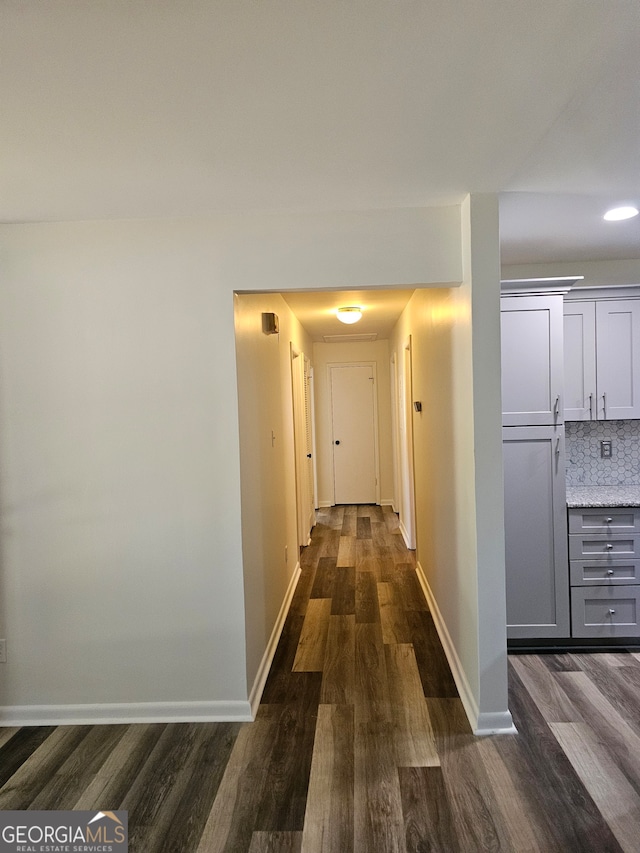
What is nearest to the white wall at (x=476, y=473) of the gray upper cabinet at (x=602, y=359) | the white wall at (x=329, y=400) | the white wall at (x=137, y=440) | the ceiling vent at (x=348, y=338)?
the white wall at (x=137, y=440)

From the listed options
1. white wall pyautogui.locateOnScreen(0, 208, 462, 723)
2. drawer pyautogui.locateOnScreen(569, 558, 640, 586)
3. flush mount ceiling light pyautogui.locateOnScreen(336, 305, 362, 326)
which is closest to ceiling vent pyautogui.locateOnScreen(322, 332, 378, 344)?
flush mount ceiling light pyautogui.locateOnScreen(336, 305, 362, 326)

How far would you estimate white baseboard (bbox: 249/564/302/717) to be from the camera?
2752 mm

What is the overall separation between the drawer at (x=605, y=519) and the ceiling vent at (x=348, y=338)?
13.9 feet

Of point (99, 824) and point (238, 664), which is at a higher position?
point (238, 664)

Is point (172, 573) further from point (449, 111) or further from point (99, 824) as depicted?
point (449, 111)

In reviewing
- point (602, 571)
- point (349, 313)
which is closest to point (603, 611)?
point (602, 571)

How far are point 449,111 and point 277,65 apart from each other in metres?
0.56

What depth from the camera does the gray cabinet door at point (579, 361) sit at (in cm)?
350

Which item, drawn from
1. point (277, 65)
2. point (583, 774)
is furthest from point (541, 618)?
point (277, 65)

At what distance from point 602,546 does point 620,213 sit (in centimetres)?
186

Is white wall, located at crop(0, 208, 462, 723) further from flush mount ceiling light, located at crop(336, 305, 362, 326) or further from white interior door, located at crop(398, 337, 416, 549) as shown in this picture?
white interior door, located at crop(398, 337, 416, 549)

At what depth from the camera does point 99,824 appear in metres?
2.00

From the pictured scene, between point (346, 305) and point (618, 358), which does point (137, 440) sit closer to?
point (346, 305)

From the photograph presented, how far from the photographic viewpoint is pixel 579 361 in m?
3.51
